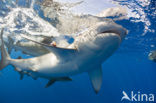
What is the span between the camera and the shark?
11.3 ft

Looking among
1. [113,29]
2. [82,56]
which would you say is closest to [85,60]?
[82,56]

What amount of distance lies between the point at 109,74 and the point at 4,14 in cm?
12054

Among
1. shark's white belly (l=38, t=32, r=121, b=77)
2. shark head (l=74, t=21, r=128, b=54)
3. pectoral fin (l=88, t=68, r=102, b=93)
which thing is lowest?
pectoral fin (l=88, t=68, r=102, b=93)

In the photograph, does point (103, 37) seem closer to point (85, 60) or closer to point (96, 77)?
point (85, 60)

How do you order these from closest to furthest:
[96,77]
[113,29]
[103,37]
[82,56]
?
[113,29] → [103,37] → [82,56] → [96,77]

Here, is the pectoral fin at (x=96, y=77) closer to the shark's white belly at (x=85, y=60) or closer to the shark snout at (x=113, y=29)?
the shark's white belly at (x=85, y=60)

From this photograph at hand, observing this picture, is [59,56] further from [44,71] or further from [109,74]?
[109,74]

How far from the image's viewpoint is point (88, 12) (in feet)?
31.9

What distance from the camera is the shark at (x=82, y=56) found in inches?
135

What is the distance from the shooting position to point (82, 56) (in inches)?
164

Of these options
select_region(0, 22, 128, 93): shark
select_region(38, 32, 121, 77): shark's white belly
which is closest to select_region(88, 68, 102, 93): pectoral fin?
select_region(0, 22, 128, 93): shark

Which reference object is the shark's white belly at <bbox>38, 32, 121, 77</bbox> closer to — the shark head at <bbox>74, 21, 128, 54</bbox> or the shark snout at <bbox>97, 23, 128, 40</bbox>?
the shark head at <bbox>74, 21, 128, 54</bbox>

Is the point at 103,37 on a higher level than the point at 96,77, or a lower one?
higher

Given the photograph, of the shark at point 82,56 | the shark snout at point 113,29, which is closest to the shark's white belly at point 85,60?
the shark at point 82,56
